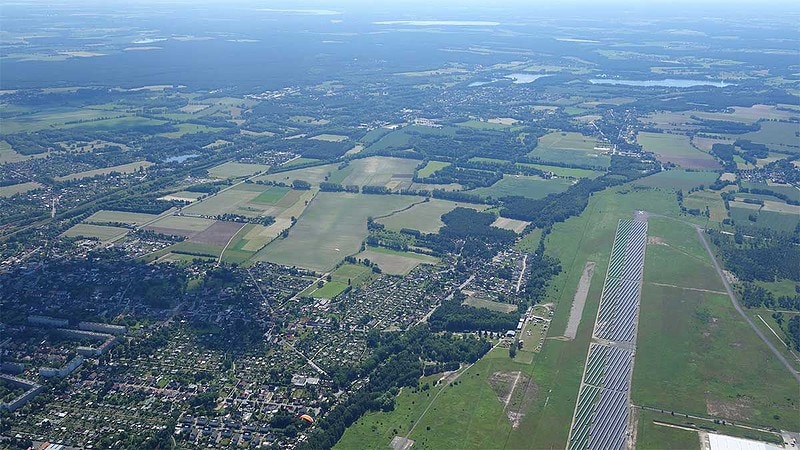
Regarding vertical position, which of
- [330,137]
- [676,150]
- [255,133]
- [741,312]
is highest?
[741,312]

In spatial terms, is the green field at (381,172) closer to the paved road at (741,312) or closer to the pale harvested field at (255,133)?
the pale harvested field at (255,133)

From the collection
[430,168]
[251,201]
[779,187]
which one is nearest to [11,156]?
[251,201]

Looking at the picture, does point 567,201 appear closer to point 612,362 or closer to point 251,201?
point 251,201

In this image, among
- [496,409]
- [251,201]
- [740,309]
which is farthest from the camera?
[251,201]

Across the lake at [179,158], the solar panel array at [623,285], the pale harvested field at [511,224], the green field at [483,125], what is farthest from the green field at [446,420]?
the green field at [483,125]

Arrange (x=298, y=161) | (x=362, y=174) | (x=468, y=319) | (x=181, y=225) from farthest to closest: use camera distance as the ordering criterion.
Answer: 1. (x=298, y=161)
2. (x=362, y=174)
3. (x=181, y=225)
4. (x=468, y=319)

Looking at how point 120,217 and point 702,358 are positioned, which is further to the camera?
point 120,217

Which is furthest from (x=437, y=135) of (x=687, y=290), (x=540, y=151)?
(x=687, y=290)
